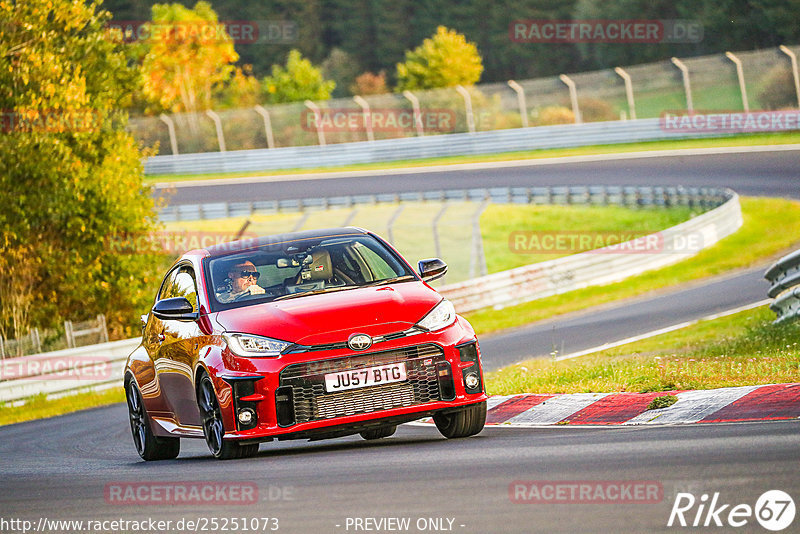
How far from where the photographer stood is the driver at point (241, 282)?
9.03 m

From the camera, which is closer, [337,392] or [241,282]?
[337,392]

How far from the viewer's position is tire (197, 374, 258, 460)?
330 inches

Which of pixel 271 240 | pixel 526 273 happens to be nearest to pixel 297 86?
pixel 526 273

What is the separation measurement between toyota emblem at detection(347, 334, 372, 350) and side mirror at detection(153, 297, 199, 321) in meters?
1.46

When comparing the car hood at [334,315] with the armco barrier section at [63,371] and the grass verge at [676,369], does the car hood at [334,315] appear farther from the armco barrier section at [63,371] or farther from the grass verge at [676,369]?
the armco barrier section at [63,371]

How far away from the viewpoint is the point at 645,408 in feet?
29.2

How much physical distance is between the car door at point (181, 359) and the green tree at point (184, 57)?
200 ft

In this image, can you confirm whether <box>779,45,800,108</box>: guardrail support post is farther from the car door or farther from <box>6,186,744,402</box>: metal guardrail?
the car door

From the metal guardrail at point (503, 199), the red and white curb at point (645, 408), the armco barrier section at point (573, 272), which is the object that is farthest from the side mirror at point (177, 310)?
the metal guardrail at point (503, 199)

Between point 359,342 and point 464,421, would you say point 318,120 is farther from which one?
point 359,342

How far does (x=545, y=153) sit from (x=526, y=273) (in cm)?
2390

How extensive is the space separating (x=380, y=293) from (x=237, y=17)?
107984 millimetres

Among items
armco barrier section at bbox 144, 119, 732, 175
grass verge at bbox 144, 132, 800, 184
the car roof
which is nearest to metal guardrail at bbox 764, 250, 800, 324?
the car roof

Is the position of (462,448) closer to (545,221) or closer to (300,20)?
(545,221)
